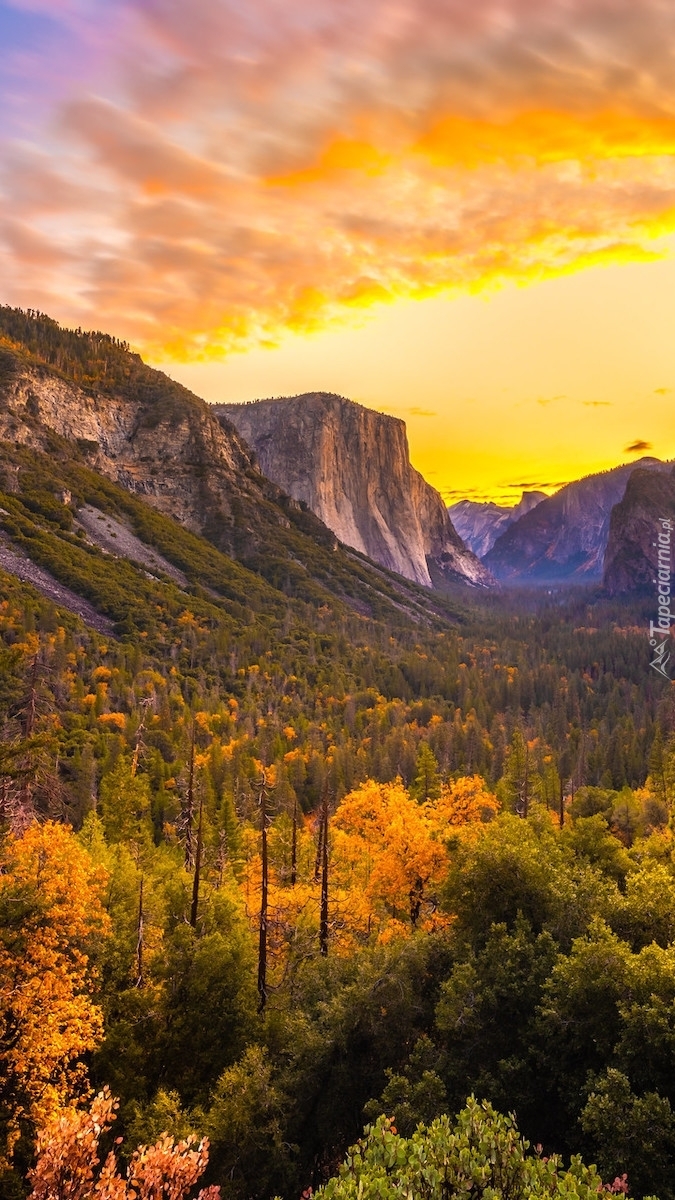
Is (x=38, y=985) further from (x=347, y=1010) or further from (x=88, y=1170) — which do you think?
(x=347, y=1010)

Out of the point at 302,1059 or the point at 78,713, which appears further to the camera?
the point at 78,713

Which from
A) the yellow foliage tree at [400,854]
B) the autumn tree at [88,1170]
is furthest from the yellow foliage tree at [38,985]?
the yellow foliage tree at [400,854]

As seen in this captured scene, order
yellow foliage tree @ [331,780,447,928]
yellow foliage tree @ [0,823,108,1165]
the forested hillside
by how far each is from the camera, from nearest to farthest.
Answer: the forested hillside, yellow foliage tree @ [0,823,108,1165], yellow foliage tree @ [331,780,447,928]

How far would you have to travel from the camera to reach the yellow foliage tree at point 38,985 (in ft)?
70.0

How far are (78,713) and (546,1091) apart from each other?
10406 centimetres

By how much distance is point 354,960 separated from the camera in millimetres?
29906

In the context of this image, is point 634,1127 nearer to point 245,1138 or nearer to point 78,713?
point 245,1138

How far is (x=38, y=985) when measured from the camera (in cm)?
2227

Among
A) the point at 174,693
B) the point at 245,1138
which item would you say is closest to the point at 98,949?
the point at 245,1138

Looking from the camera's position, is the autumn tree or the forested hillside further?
the forested hillside

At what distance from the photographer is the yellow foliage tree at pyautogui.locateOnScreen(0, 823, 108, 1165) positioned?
21.3 metres

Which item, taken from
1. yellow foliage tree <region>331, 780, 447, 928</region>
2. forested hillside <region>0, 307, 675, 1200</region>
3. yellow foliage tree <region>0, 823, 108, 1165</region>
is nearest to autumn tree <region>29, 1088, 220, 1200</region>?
forested hillside <region>0, 307, 675, 1200</region>

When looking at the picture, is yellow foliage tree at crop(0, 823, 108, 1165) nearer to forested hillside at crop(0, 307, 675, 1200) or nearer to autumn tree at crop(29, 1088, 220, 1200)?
forested hillside at crop(0, 307, 675, 1200)

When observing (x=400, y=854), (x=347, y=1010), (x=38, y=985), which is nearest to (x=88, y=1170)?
(x=38, y=985)
